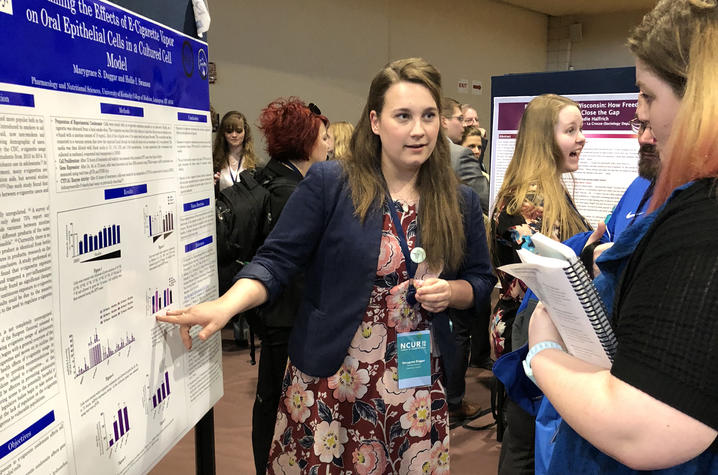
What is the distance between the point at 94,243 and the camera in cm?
108

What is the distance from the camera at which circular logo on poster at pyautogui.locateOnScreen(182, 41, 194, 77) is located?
1471 mm

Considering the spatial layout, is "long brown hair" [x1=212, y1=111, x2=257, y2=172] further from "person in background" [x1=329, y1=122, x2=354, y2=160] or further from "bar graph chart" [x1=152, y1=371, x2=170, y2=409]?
"bar graph chart" [x1=152, y1=371, x2=170, y2=409]

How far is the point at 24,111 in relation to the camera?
900 mm

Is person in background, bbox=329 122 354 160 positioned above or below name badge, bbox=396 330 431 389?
above

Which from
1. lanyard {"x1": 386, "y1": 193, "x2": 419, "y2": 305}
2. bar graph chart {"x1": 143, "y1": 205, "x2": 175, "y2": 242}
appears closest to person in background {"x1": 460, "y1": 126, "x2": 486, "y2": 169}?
lanyard {"x1": 386, "y1": 193, "x2": 419, "y2": 305}

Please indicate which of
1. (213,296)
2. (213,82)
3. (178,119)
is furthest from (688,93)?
(213,82)

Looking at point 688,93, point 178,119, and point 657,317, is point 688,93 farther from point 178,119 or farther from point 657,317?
point 178,119

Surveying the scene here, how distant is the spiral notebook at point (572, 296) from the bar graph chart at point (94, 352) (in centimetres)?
76

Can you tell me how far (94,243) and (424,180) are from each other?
1.05 meters

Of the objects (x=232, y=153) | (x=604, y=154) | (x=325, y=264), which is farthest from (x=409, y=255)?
(x=232, y=153)

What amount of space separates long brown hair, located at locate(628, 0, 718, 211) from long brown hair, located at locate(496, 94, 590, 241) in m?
1.51

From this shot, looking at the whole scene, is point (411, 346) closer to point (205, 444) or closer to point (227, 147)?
point (205, 444)

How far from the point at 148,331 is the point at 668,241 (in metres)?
1.05

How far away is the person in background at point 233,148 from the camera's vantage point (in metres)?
4.97
